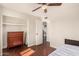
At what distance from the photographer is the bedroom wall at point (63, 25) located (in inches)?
48.6

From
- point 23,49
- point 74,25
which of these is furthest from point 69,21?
point 23,49

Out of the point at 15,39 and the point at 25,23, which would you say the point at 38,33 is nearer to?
the point at 25,23

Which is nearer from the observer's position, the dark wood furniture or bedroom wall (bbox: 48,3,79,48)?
bedroom wall (bbox: 48,3,79,48)

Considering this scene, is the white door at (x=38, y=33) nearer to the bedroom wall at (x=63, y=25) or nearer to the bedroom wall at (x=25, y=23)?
the bedroom wall at (x=25, y=23)

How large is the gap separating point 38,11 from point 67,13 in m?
0.48

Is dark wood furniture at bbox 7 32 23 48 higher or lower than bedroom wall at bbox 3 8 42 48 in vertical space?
lower

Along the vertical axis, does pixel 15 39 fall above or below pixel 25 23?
below

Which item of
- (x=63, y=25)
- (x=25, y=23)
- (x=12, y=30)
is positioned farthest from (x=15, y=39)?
(x=63, y=25)

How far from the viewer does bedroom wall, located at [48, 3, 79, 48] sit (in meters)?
1.23

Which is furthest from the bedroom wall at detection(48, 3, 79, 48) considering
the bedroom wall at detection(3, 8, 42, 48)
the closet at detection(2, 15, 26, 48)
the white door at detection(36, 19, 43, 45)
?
the closet at detection(2, 15, 26, 48)

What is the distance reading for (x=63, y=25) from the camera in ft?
4.30

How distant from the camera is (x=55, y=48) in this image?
130 cm

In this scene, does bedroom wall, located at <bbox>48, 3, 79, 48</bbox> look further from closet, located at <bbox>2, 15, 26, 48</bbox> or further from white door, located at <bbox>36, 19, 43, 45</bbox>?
closet, located at <bbox>2, 15, 26, 48</bbox>

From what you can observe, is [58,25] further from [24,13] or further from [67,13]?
[24,13]
